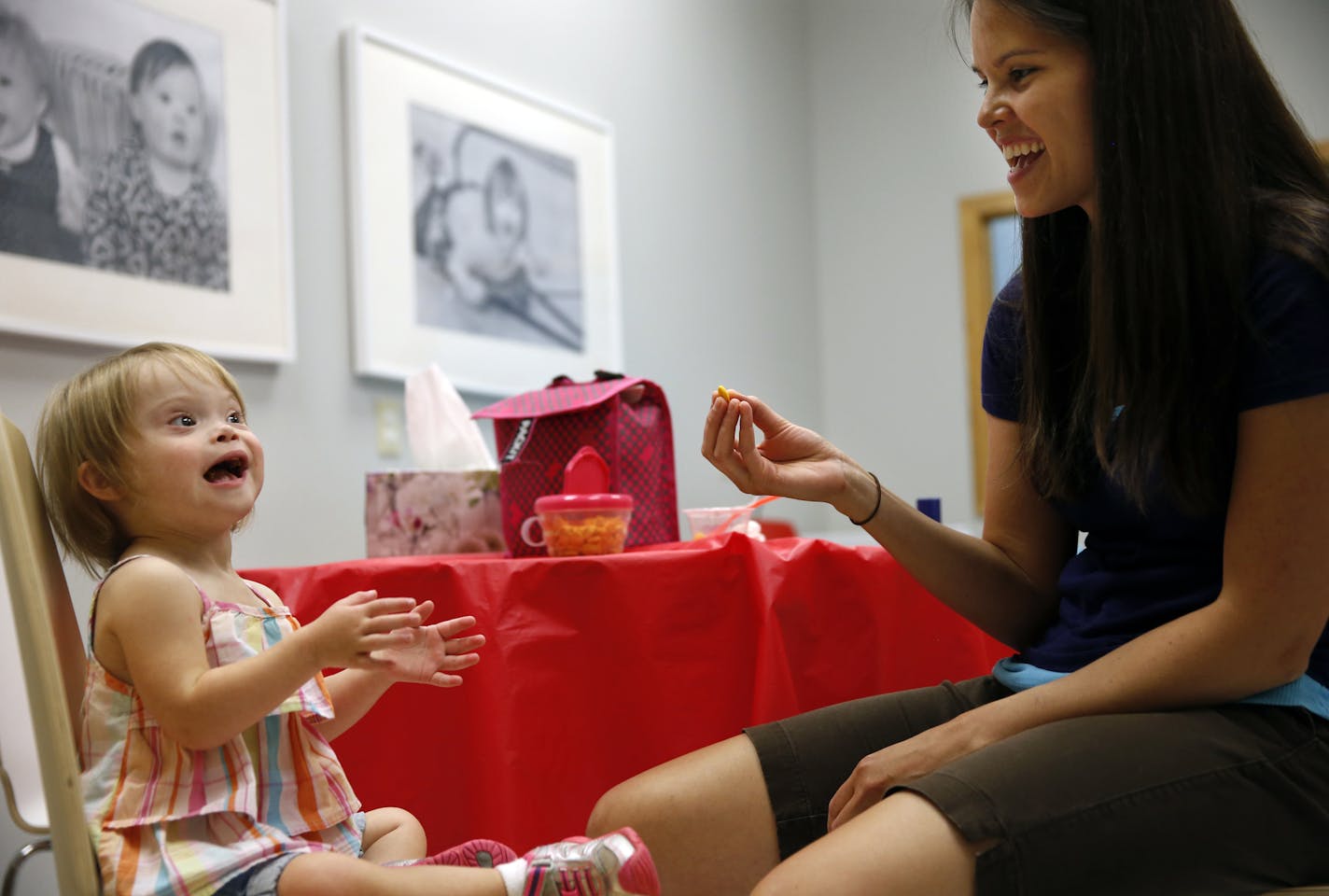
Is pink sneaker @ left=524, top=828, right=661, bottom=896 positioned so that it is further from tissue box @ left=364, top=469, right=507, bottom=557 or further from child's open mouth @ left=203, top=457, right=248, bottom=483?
tissue box @ left=364, top=469, right=507, bottom=557

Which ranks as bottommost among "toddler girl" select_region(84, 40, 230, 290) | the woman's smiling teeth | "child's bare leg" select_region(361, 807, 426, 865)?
"child's bare leg" select_region(361, 807, 426, 865)

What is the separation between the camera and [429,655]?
1044mm

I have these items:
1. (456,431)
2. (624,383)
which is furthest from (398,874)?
(456,431)

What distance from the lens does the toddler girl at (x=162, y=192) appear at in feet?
7.23

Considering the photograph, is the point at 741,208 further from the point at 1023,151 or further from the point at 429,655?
the point at 429,655

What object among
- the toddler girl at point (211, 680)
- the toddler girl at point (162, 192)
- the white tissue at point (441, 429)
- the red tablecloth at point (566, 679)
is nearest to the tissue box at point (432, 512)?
the white tissue at point (441, 429)

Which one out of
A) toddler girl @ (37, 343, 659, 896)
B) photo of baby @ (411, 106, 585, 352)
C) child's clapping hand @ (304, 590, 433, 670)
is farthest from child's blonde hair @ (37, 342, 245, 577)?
photo of baby @ (411, 106, 585, 352)

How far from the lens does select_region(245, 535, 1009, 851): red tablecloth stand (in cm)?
→ 146

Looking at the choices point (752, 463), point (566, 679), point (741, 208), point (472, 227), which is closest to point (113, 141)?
point (472, 227)

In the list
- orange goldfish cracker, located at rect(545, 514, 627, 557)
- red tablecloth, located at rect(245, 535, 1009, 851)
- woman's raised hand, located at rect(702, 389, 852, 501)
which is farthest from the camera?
orange goldfish cracker, located at rect(545, 514, 627, 557)

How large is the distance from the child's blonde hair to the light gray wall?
1.27 m

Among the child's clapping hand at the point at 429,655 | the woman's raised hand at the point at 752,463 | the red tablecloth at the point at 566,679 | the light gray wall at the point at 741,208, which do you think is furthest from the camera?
the light gray wall at the point at 741,208

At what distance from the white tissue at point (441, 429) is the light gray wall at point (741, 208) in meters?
0.61

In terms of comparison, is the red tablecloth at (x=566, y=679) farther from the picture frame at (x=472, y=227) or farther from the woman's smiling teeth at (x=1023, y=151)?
the picture frame at (x=472, y=227)
